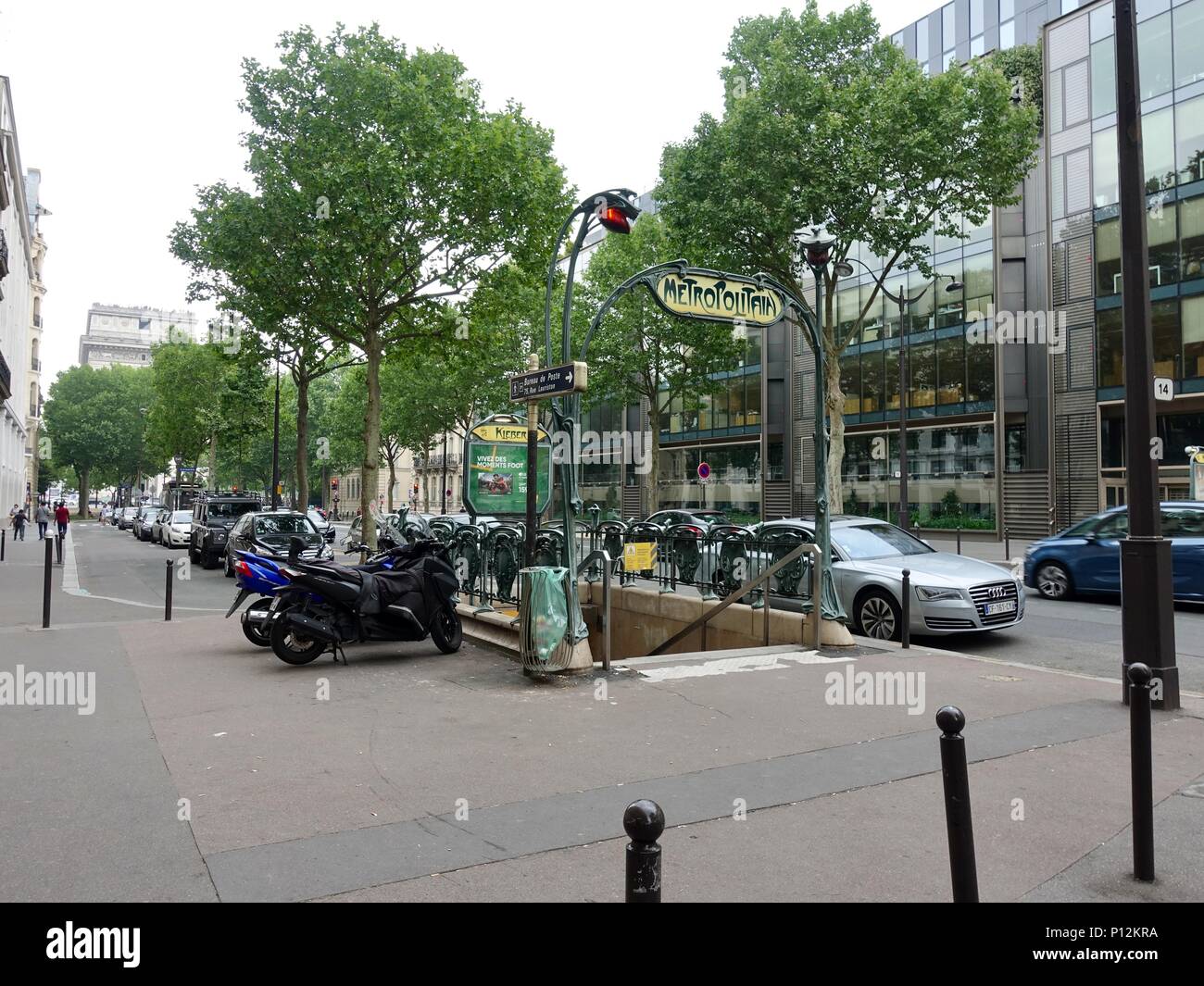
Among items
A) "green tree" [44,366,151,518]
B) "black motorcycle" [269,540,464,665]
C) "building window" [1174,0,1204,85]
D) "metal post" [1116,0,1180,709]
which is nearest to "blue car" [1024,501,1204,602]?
"metal post" [1116,0,1180,709]

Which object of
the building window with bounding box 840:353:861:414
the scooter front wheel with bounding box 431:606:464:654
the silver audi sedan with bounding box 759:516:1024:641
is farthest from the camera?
the building window with bounding box 840:353:861:414

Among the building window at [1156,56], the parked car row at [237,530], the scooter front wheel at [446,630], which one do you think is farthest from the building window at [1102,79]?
the scooter front wheel at [446,630]

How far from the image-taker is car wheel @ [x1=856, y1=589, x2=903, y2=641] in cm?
1088

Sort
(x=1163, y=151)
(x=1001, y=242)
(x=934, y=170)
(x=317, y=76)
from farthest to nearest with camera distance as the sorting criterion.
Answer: (x=1001, y=242) < (x=1163, y=151) < (x=934, y=170) < (x=317, y=76)

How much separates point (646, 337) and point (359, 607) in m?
31.2

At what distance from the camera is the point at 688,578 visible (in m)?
12.1

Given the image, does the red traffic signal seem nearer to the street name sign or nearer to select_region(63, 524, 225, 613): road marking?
the street name sign

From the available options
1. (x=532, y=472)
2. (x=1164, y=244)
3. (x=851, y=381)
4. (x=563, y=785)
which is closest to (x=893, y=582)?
(x=532, y=472)

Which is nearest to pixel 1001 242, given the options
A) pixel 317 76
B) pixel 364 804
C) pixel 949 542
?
pixel 949 542

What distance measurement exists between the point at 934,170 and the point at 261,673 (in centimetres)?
2138

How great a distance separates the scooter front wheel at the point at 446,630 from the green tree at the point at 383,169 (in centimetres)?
1383

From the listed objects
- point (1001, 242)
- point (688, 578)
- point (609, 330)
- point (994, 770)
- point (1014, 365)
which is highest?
point (1001, 242)

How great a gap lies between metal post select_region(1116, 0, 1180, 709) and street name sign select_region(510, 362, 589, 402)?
14.4 feet

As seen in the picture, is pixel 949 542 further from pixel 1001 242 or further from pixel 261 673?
pixel 261 673
